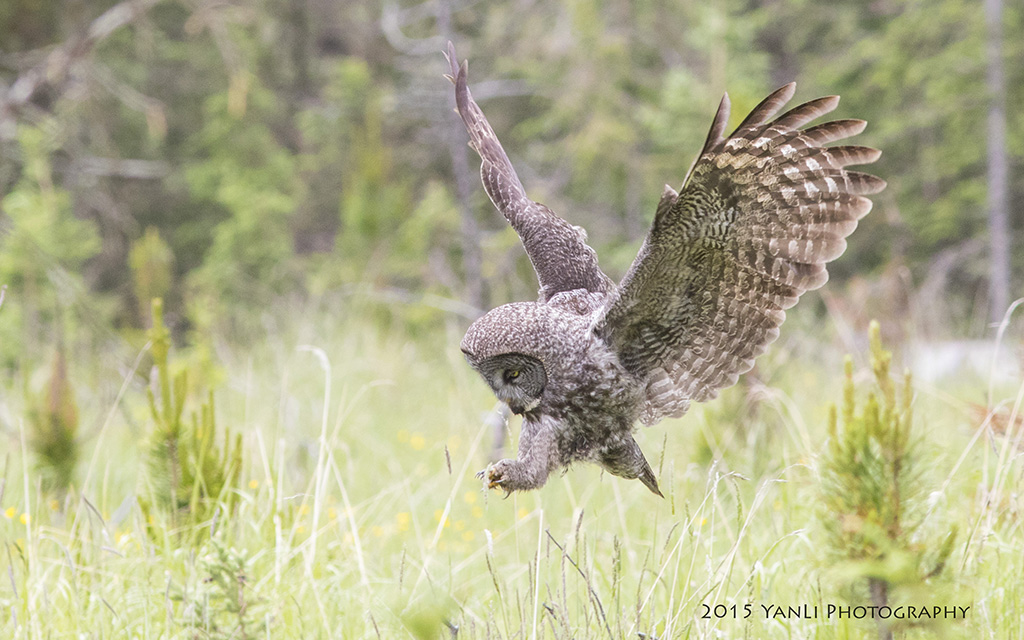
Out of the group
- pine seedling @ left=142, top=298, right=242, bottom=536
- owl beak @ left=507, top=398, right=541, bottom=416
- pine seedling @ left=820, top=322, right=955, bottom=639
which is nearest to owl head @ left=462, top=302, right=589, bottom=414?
owl beak @ left=507, top=398, right=541, bottom=416

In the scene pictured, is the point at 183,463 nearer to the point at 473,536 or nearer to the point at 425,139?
the point at 473,536

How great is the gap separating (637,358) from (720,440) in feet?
6.66

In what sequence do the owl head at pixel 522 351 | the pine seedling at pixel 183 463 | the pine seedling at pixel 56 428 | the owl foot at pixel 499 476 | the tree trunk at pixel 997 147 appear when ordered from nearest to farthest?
the owl foot at pixel 499 476, the owl head at pixel 522 351, the pine seedling at pixel 183 463, the pine seedling at pixel 56 428, the tree trunk at pixel 997 147

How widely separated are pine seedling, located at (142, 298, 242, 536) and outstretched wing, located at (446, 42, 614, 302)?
4.53ft

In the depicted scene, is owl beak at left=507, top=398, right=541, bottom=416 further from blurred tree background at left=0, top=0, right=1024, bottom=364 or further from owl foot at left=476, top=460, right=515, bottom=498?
blurred tree background at left=0, top=0, right=1024, bottom=364

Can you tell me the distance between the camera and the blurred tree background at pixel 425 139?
8195 mm

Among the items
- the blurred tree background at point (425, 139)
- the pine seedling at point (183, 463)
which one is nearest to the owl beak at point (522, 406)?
the pine seedling at point (183, 463)

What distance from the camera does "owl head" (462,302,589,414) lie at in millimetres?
2447

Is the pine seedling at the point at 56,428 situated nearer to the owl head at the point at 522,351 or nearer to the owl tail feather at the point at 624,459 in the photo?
the owl head at the point at 522,351

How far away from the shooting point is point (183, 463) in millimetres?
3438

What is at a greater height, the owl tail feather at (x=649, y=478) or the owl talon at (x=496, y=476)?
the owl talon at (x=496, y=476)

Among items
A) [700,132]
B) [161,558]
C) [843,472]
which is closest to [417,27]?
[700,132]

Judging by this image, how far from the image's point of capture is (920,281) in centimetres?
1377

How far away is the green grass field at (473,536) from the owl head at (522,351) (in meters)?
0.42
